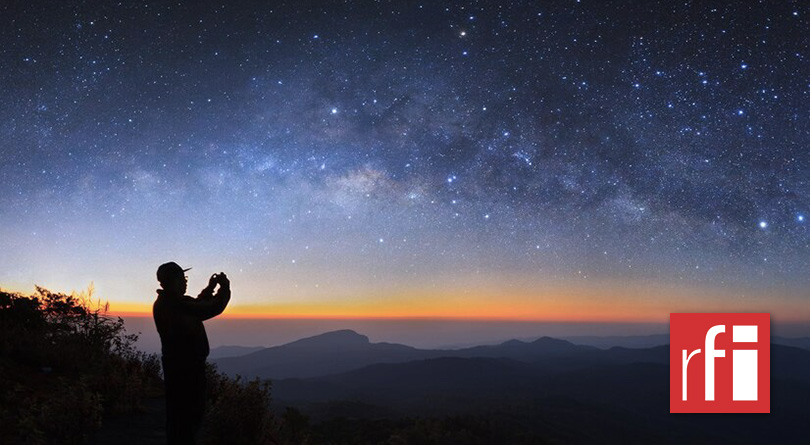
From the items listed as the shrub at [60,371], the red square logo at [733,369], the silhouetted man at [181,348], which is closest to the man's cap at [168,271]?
the silhouetted man at [181,348]

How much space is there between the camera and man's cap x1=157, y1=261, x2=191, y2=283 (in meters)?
4.21

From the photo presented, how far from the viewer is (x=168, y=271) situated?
4.24 meters

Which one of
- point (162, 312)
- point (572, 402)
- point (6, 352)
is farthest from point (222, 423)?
point (572, 402)

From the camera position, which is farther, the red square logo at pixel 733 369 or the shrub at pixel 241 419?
the red square logo at pixel 733 369

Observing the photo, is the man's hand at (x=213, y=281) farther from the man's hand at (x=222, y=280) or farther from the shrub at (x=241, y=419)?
the shrub at (x=241, y=419)

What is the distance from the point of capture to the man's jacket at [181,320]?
416cm

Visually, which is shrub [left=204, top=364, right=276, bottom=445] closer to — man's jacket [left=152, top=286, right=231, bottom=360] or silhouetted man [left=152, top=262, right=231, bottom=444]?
silhouetted man [left=152, top=262, right=231, bottom=444]

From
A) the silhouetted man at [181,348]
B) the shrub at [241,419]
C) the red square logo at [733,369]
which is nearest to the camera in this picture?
the silhouetted man at [181,348]

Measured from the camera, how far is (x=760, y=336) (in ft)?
52.4

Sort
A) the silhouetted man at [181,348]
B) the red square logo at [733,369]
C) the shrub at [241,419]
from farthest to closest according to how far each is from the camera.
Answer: the red square logo at [733,369] → the shrub at [241,419] → the silhouetted man at [181,348]

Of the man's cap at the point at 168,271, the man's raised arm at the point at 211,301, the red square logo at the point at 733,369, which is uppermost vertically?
the man's cap at the point at 168,271

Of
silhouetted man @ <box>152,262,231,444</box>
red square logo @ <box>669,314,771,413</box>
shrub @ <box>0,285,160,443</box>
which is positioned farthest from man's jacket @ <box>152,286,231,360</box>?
red square logo @ <box>669,314,771,413</box>

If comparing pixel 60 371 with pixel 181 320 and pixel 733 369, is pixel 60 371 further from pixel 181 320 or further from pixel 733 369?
pixel 733 369

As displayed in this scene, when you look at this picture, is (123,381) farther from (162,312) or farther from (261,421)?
(162,312)
